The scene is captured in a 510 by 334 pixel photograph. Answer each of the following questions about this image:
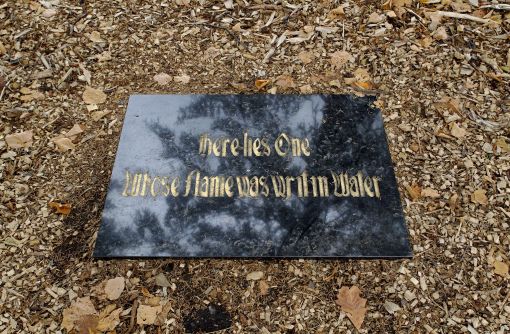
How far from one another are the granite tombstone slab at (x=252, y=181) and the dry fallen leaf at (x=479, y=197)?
1.62 ft

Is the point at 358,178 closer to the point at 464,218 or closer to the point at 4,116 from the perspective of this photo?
the point at 464,218

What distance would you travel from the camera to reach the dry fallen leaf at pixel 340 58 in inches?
122

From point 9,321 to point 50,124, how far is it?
130cm

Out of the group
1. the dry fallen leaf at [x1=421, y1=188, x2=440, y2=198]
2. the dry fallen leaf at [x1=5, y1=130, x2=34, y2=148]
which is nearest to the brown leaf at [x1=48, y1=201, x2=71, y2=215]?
the dry fallen leaf at [x1=5, y1=130, x2=34, y2=148]

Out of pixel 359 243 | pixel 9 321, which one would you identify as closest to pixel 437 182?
pixel 359 243

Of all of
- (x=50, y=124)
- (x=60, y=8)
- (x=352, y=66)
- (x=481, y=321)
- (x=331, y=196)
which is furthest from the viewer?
(x=60, y=8)

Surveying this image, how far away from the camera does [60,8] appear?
345 cm

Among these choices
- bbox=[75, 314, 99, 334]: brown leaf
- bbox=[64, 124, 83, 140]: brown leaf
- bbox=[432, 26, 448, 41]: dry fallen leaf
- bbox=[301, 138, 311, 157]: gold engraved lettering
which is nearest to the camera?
bbox=[75, 314, 99, 334]: brown leaf

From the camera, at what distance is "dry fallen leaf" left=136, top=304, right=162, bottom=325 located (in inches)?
88.0

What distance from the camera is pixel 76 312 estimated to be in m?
2.26

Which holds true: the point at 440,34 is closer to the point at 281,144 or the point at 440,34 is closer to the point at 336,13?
the point at 336,13

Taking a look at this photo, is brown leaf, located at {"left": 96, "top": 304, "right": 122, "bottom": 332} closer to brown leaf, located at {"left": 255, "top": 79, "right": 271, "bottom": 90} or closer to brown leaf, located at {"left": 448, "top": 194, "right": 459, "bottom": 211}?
brown leaf, located at {"left": 255, "top": 79, "right": 271, "bottom": 90}

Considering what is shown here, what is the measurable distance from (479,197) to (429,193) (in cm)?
30

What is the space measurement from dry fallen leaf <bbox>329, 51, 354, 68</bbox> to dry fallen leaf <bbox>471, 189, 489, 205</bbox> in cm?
126
